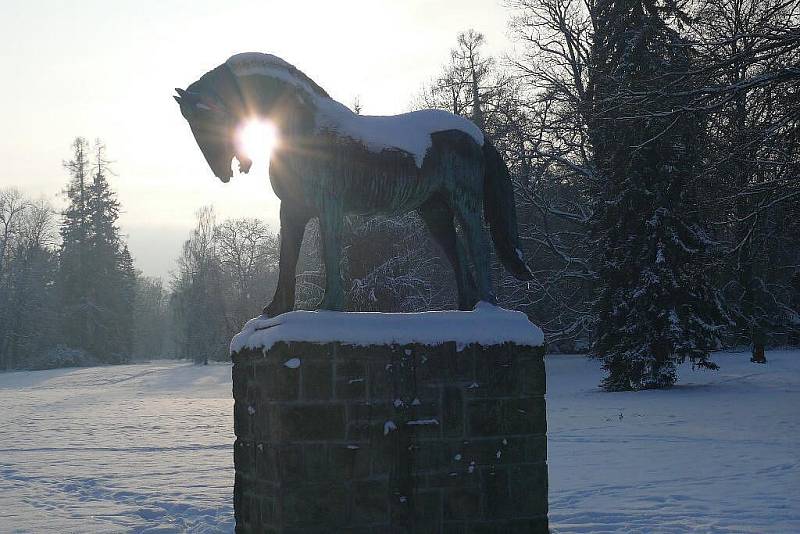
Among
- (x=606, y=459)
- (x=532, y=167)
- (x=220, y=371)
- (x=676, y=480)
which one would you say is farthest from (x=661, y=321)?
(x=220, y=371)

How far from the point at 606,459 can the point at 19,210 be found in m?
60.1

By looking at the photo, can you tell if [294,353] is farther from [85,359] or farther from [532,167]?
[85,359]

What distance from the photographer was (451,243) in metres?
6.68

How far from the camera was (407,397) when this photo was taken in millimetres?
5711

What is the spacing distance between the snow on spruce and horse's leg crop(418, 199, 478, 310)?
0.55m

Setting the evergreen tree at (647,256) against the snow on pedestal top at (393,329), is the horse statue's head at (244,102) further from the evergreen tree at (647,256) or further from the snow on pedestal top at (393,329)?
the evergreen tree at (647,256)

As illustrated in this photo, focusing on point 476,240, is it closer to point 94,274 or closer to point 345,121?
point 345,121

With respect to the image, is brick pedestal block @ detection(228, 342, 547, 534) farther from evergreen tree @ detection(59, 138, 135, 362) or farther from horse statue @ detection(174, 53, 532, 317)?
evergreen tree @ detection(59, 138, 135, 362)

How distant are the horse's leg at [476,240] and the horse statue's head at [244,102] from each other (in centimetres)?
138

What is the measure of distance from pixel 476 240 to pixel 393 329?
1162 millimetres

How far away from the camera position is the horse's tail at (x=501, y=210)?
6.73 metres

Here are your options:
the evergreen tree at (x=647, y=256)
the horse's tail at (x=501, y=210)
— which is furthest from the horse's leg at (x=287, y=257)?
the evergreen tree at (x=647, y=256)

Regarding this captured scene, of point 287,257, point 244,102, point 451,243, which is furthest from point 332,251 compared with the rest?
point 244,102

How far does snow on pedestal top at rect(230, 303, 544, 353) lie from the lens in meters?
5.55
